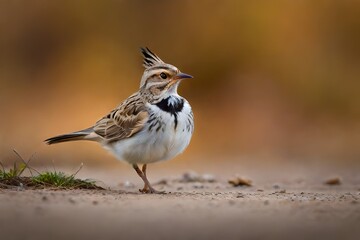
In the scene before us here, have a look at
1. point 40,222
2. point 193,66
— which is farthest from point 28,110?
point 40,222

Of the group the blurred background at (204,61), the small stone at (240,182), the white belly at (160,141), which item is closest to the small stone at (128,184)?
the small stone at (240,182)

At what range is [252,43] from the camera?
19.8 metres

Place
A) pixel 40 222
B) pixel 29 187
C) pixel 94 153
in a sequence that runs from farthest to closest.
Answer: pixel 94 153 < pixel 29 187 < pixel 40 222

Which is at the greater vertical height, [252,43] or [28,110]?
[252,43]

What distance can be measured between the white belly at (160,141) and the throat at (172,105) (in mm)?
54

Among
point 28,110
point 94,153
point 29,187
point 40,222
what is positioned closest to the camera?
point 40,222

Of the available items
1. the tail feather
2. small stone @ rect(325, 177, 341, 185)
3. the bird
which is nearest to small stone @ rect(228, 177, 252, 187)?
small stone @ rect(325, 177, 341, 185)

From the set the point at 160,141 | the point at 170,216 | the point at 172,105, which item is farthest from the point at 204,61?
the point at 170,216

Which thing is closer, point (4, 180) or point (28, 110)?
point (4, 180)

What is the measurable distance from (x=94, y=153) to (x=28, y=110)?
3277mm

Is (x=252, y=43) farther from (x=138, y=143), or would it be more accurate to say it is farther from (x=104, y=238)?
(x=104, y=238)

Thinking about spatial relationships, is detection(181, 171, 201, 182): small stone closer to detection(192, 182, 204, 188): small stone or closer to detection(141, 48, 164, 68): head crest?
detection(192, 182, 204, 188): small stone

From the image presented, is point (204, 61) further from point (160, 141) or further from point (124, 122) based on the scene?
point (160, 141)

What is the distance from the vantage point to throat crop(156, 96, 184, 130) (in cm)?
897
